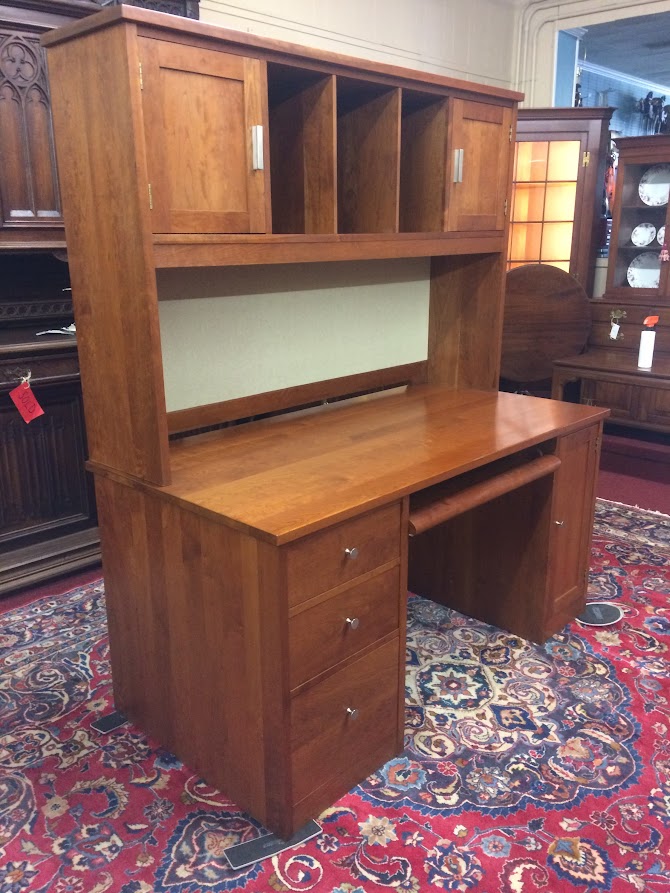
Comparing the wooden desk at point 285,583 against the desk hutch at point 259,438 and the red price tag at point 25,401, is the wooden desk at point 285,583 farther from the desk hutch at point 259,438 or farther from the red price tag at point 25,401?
the red price tag at point 25,401

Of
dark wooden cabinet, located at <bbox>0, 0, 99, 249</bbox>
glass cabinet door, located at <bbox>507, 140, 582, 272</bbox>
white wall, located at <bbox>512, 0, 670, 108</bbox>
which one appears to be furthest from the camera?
glass cabinet door, located at <bbox>507, 140, 582, 272</bbox>

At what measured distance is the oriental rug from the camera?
171 centimetres

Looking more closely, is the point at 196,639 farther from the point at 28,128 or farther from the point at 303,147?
the point at 28,128

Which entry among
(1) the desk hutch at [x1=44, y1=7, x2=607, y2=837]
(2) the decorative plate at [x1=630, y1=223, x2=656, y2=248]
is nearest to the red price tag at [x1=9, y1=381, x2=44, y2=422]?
(1) the desk hutch at [x1=44, y1=7, x2=607, y2=837]

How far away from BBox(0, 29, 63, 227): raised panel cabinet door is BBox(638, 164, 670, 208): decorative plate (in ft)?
12.6

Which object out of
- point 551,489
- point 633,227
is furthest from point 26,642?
point 633,227

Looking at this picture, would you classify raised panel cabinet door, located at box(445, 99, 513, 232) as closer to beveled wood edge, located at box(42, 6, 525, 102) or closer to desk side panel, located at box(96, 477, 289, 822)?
beveled wood edge, located at box(42, 6, 525, 102)

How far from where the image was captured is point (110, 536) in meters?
2.06

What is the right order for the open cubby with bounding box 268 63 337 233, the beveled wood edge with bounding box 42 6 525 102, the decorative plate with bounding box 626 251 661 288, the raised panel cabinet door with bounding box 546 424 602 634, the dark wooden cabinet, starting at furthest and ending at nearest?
the decorative plate with bounding box 626 251 661 288
the dark wooden cabinet
the raised panel cabinet door with bounding box 546 424 602 634
the open cubby with bounding box 268 63 337 233
the beveled wood edge with bounding box 42 6 525 102

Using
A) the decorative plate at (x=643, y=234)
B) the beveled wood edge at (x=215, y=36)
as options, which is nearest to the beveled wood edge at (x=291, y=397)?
the beveled wood edge at (x=215, y=36)

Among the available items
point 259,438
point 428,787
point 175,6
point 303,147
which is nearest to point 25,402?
point 259,438

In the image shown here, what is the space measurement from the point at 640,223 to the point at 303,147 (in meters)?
3.77

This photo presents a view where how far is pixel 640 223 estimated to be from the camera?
5.16 metres

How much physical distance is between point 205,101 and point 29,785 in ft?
5.82
